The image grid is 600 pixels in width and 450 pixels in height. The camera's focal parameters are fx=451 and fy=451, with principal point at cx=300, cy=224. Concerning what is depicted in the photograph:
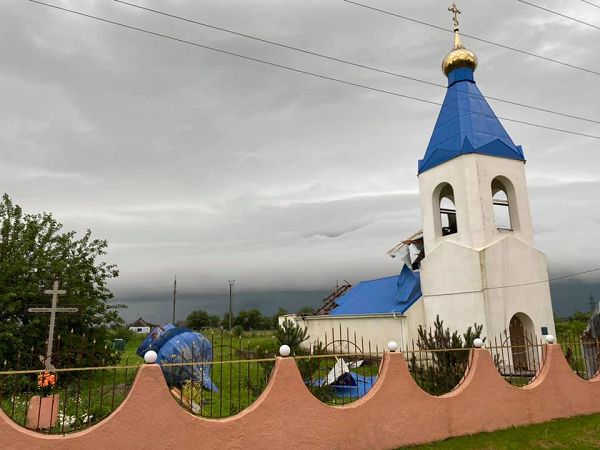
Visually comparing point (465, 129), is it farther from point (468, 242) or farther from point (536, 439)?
point (536, 439)

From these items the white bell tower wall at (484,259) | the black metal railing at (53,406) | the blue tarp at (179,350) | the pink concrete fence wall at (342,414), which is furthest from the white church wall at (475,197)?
the black metal railing at (53,406)

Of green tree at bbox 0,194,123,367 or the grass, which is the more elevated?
green tree at bbox 0,194,123,367

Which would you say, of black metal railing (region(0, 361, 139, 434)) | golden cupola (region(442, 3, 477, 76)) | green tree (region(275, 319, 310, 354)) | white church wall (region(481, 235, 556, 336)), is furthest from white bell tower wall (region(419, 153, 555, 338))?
black metal railing (region(0, 361, 139, 434))

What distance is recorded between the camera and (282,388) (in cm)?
648

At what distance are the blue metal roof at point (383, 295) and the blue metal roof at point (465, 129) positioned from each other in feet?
15.4

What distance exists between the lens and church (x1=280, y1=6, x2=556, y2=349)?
15.0m

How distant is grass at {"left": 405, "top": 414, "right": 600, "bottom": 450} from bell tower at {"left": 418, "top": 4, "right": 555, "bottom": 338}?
19.4 ft

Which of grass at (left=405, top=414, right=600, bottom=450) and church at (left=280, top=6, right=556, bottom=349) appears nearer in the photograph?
grass at (left=405, top=414, right=600, bottom=450)

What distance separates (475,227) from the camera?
50.2ft

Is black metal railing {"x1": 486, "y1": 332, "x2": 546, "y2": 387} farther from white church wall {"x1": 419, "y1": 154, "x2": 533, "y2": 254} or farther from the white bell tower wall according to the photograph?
white church wall {"x1": 419, "y1": 154, "x2": 533, "y2": 254}

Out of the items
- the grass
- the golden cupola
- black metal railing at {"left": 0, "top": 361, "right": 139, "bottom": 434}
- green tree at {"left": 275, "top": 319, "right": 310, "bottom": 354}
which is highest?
the golden cupola

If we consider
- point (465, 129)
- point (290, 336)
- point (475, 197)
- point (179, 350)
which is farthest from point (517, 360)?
point (179, 350)

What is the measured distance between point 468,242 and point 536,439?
851cm

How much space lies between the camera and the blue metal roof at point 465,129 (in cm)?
1608
